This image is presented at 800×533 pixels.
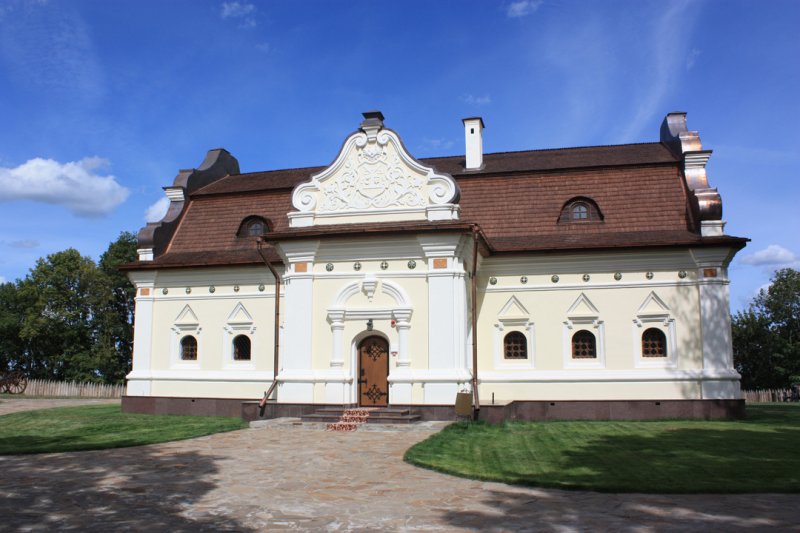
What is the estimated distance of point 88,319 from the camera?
50656 mm

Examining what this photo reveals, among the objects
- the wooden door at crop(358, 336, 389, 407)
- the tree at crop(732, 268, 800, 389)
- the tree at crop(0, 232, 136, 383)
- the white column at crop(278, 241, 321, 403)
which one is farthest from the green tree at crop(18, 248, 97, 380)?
the tree at crop(732, 268, 800, 389)

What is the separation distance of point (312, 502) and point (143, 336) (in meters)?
17.9

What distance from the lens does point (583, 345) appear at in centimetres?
2184

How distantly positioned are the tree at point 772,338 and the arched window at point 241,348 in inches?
1568

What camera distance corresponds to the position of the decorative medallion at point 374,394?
66.8 feet

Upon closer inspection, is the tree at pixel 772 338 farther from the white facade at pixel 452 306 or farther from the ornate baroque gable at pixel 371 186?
the ornate baroque gable at pixel 371 186

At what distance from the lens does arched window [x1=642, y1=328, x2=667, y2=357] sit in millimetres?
21344

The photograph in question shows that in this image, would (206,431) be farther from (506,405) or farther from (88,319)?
(88,319)

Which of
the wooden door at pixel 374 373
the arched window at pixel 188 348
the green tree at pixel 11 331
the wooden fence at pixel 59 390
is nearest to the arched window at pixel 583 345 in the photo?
the wooden door at pixel 374 373

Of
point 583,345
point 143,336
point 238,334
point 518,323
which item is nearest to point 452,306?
point 518,323

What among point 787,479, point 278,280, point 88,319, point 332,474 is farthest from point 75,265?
point 787,479

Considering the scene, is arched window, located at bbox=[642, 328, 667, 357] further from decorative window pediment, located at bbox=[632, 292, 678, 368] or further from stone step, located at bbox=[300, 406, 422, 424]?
stone step, located at bbox=[300, 406, 422, 424]

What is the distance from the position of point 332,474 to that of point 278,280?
12.8 m

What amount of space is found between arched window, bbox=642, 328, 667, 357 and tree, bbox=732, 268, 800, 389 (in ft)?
106
